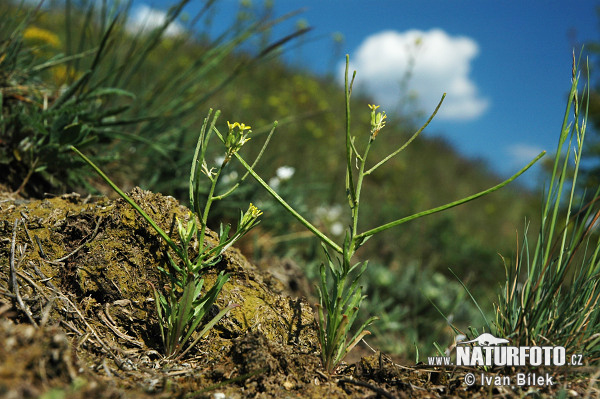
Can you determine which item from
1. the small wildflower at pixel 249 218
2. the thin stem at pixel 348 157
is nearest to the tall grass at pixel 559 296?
the thin stem at pixel 348 157

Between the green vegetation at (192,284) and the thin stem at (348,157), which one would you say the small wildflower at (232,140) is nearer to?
the green vegetation at (192,284)

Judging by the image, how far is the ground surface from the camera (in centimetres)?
101

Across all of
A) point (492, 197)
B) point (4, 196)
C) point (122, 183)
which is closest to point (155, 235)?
point (4, 196)

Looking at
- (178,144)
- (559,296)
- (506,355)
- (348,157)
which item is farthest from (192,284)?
(178,144)

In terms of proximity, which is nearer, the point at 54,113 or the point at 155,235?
the point at 155,235

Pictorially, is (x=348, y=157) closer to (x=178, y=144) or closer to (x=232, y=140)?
Result: (x=232, y=140)

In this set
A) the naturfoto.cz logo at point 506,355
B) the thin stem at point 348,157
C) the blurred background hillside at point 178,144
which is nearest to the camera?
the thin stem at point 348,157

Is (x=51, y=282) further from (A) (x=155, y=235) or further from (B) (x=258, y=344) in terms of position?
(B) (x=258, y=344)

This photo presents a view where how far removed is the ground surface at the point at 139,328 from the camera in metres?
1.01

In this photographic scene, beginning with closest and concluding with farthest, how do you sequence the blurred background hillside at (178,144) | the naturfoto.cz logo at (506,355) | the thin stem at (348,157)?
the thin stem at (348,157)
the naturfoto.cz logo at (506,355)
the blurred background hillside at (178,144)

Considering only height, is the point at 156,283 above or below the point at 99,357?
above

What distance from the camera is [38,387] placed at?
0.78m

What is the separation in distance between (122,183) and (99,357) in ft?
4.50

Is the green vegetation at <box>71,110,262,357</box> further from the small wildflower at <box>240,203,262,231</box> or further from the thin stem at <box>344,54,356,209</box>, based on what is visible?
the thin stem at <box>344,54,356,209</box>
